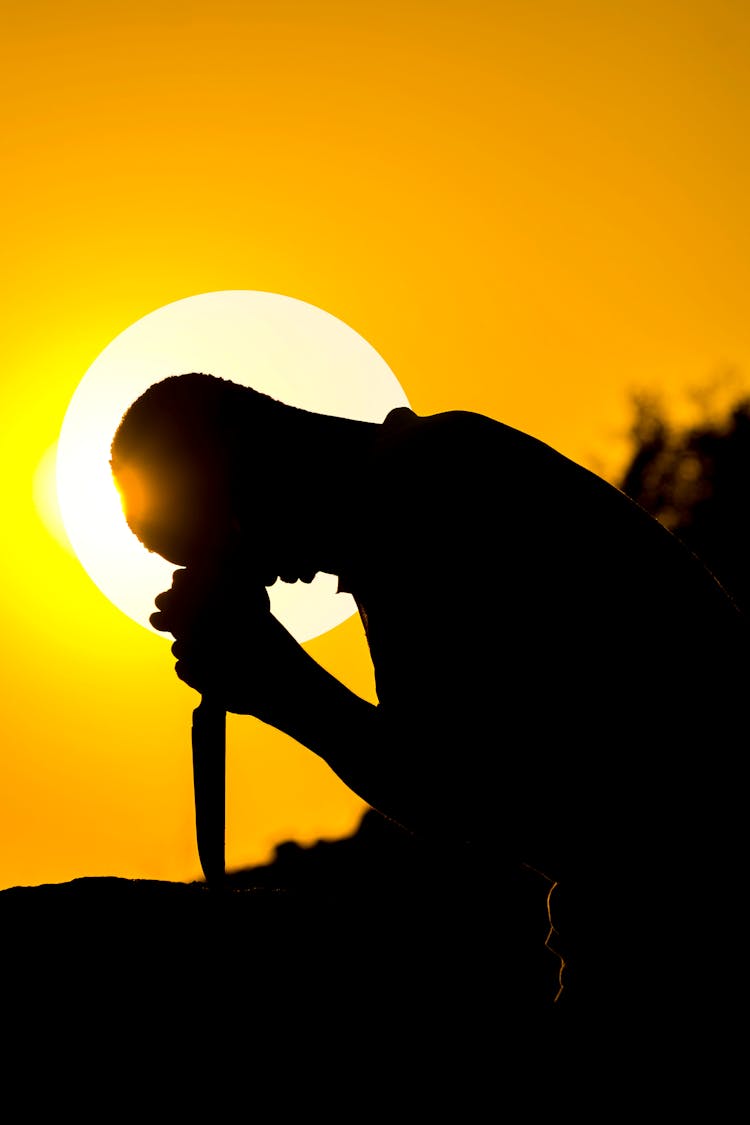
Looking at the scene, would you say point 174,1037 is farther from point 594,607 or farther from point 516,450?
point 516,450

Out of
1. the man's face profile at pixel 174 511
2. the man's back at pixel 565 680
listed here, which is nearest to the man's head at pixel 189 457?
the man's face profile at pixel 174 511

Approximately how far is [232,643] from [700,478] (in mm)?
29392

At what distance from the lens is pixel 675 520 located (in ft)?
96.5

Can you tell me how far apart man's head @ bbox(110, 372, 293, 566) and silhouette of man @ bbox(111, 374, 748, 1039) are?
0.40 meters

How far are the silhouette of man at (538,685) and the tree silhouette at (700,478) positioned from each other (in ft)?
76.4

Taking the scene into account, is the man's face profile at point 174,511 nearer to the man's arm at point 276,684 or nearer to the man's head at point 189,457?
the man's head at point 189,457

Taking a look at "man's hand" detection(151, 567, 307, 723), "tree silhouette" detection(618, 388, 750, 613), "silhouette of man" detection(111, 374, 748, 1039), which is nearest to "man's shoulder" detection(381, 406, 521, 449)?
"silhouette of man" detection(111, 374, 748, 1039)

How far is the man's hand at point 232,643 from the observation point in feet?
9.65

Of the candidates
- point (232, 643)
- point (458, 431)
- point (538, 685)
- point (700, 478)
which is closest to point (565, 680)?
point (538, 685)

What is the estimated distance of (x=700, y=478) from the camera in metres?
31.0

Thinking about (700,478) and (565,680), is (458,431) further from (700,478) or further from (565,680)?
(700,478)

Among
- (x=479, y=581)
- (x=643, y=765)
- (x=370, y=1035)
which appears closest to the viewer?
(x=643, y=765)

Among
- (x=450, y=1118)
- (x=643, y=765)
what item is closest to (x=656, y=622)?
(x=643, y=765)

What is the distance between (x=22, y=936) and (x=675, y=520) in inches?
1088
